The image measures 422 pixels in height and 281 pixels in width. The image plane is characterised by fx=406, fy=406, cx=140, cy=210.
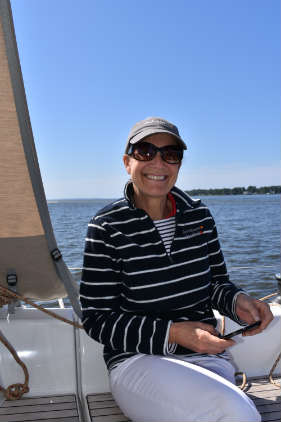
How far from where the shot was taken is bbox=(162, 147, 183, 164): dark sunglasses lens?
1308 mm

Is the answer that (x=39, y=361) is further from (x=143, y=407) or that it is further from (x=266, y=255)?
(x=266, y=255)

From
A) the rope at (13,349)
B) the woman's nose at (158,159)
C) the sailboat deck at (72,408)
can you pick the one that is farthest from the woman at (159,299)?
the rope at (13,349)

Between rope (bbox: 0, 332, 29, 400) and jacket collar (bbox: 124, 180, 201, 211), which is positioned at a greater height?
jacket collar (bbox: 124, 180, 201, 211)

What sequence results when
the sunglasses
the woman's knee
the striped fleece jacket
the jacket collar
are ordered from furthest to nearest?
the jacket collar
the sunglasses
the striped fleece jacket
the woman's knee

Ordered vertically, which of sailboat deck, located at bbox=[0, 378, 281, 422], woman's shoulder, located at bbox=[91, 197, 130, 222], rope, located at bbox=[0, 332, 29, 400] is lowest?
sailboat deck, located at bbox=[0, 378, 281, 422]

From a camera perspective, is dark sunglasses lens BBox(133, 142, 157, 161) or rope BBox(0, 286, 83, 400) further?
rope BBox(0, 286, 83, 400)

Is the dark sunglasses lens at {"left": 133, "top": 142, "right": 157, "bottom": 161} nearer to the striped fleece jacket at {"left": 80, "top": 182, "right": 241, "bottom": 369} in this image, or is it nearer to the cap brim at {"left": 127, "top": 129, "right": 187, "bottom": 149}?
the cap brim at {"left": 127, "top": 129, "right": 187, "bottom": 149}

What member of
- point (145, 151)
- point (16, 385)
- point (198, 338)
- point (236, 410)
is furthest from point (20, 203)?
point (236, 410)

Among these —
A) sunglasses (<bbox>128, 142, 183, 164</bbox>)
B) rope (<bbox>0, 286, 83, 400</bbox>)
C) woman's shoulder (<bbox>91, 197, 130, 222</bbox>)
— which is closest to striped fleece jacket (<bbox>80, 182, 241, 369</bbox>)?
woman's shoulder (<bbox>91, 197, 130, 222</bbox>)

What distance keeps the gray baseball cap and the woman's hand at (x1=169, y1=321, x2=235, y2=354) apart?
57 cm

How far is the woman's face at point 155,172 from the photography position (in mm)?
1305

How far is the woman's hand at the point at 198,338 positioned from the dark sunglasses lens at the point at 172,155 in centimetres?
51

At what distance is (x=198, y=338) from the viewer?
1.12m

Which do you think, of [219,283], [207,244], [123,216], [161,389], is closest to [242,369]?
[219,283]
